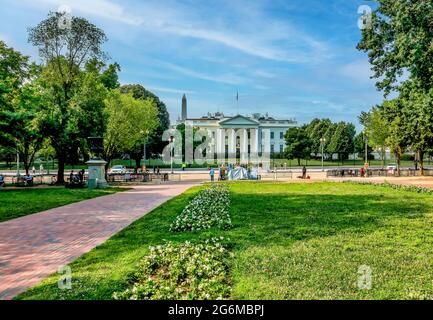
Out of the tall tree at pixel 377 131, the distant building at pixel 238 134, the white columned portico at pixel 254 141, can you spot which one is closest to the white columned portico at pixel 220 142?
the distant building at pixel 238 134

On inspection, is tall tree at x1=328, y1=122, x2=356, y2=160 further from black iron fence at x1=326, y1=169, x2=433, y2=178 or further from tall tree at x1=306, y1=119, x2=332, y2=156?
black iron fence at x1=326, y1=169, x2=433, y2=178

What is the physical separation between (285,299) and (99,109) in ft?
91.9

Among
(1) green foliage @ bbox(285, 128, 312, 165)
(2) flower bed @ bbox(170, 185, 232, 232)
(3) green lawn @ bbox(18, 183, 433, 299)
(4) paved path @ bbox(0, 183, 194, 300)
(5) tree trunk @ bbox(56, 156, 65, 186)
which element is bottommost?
(4) paved path @ bbox(0, 183, 194, 300)

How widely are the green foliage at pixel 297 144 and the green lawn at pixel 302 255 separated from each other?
67.4 meters

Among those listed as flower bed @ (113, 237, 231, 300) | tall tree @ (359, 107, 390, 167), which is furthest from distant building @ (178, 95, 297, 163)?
flower bed @ (113, 237, 231, 300)

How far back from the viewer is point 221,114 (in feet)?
390

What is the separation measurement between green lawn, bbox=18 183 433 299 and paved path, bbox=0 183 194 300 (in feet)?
1.49

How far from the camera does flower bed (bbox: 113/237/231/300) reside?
5223 millimetres

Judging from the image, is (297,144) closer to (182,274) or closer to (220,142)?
(220,142)

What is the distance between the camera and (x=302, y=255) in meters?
7.18

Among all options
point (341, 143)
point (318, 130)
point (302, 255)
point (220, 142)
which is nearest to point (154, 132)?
point (220, 142)

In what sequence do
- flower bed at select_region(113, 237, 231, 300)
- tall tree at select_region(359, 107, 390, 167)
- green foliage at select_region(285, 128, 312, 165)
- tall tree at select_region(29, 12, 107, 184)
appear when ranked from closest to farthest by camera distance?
flower bed at select_region(113, 237, 231, 300), tall tree at select_region(29, 12, 107, 184), tall tree at select_region(359, 107, 390, 167), green foliage at select_region(285, 128, 312, 165)

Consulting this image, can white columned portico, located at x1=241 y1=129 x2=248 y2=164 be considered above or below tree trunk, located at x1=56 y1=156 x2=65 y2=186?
above

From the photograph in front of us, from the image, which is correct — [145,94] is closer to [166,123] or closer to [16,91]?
[166,123]
